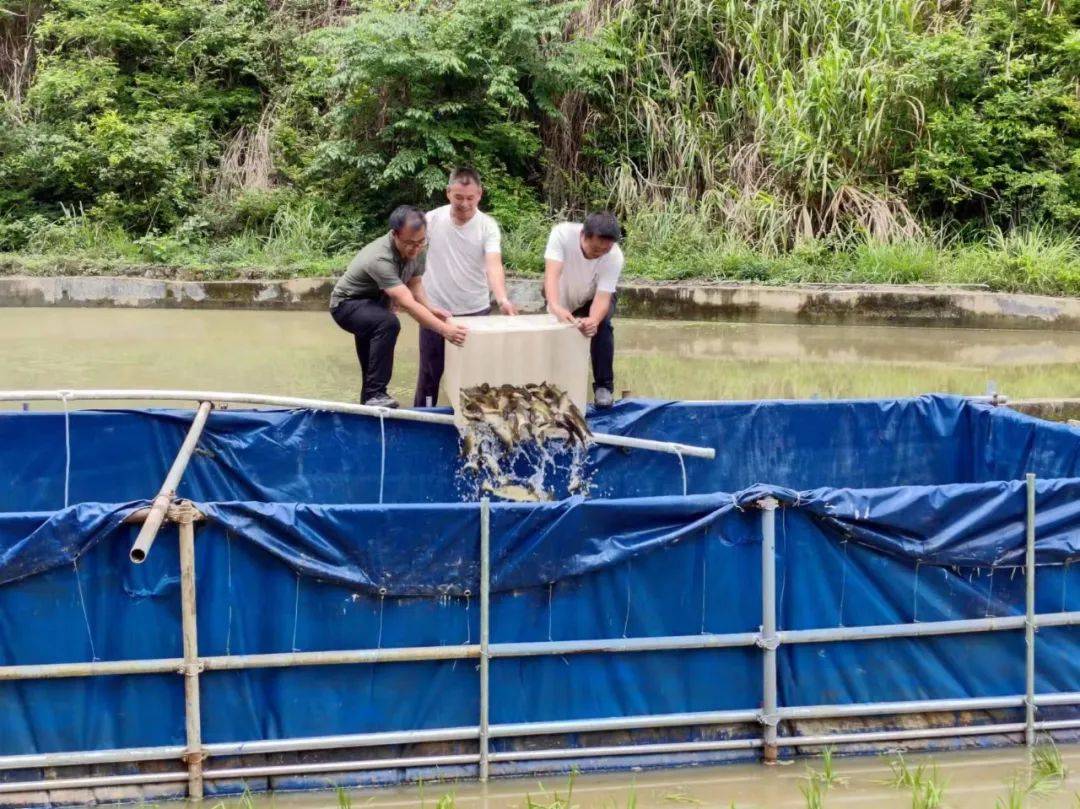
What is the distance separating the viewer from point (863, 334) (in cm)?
1402

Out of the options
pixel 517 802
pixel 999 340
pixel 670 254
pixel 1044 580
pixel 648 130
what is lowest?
pixel 517 802

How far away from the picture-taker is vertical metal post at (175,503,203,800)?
4738 mm

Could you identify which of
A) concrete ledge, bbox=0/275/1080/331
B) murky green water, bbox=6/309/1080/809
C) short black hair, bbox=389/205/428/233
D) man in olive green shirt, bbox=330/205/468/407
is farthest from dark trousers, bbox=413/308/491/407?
concrete ledge, bbox=0/275/1080/331

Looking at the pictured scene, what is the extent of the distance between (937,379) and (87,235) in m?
12.2

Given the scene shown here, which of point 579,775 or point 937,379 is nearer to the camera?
point 579,775

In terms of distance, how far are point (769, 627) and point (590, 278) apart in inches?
130

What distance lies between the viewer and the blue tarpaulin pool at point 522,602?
481 cm

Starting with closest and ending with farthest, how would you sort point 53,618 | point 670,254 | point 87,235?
point 53,618 < point 670,254 < point 87,235

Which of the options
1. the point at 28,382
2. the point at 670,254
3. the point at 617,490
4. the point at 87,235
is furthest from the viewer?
the point at 87,235

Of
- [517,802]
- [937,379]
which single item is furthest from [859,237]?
[517,802]

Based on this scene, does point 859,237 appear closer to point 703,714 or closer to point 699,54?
point 699,54

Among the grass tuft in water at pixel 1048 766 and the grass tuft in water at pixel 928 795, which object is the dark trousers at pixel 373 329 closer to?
the grass tuft in water at pixel 928 795

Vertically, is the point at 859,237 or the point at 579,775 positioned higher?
the point at 859,237

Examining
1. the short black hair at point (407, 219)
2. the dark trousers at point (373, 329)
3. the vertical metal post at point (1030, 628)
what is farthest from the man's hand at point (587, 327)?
the vertical metal post at point (1030, 628)
